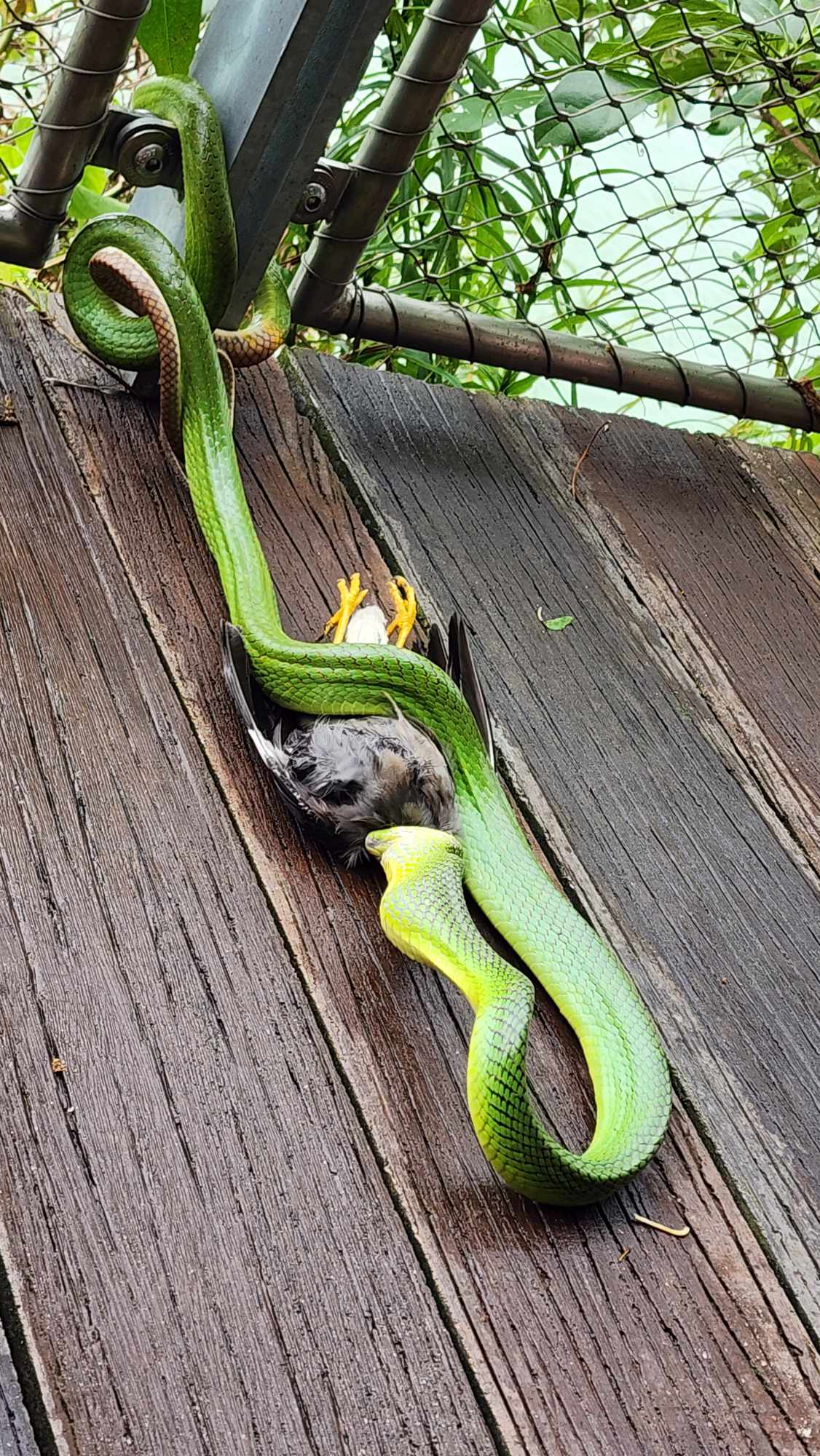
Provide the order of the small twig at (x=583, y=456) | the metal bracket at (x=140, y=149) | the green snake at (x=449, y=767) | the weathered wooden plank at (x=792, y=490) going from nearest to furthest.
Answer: the green snake at (x=449, y=767)
the metal bracket at (x=140, y=149)
the small twig at (x=583, y=456)
the weathered wooden plank at (x=792, y=490)

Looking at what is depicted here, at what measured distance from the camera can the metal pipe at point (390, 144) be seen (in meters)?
1.74

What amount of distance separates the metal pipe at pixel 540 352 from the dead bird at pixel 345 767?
742 millimetres

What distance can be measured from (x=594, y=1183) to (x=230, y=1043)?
1.14 feet

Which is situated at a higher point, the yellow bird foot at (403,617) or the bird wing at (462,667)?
the bird wing at (462,667)

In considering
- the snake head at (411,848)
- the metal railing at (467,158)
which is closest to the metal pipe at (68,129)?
the metal railing at (467,158)

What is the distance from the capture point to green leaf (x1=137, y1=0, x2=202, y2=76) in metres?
1.75

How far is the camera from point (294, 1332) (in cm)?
104

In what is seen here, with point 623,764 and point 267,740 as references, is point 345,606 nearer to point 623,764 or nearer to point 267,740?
point 267,740

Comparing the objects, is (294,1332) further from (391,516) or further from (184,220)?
(184,220)

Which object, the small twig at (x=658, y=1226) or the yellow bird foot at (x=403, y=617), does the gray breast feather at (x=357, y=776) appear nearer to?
→ the yellow bird foot at (x=403, y=617)

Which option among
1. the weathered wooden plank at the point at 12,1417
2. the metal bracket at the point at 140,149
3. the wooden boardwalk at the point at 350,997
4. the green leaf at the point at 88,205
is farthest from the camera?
the green leaf at the point at 88,205

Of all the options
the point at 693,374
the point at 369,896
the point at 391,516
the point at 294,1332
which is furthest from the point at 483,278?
the point at 294,1332

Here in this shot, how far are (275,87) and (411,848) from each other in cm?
99

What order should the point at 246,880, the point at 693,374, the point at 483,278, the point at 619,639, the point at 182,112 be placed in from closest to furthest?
the point at 246,880 → the point at 182,112 → the point at 619,639 → the point at 693,374 → the point at 483,278
